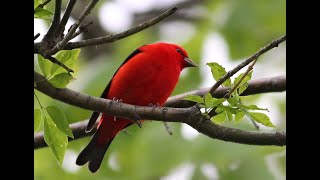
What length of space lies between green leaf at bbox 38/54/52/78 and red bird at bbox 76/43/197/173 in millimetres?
1709

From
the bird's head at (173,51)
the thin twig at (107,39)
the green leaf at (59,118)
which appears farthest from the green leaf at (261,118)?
the bird's head at (173,51)

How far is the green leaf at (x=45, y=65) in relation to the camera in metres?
2.54

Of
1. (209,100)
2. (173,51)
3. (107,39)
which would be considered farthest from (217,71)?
(173,51)

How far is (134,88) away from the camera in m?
4.25

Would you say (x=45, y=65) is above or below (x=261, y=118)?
above

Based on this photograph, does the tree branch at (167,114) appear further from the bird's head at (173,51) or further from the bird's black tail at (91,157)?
the bird's head at (173,51)

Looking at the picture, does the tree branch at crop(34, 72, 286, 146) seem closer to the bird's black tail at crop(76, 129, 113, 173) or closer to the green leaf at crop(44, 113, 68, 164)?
the green leaf at crop(44, 113, 68, 164)

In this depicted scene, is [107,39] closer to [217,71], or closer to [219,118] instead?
[217,71]

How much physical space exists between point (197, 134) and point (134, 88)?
119 centimetres

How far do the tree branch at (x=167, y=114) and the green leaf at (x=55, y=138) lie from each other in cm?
16

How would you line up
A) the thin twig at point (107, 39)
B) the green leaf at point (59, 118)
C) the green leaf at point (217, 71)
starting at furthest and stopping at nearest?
the green leaf at point (217, 71), the green leaf at point (59, 118), the thin twig at point (107, 39)

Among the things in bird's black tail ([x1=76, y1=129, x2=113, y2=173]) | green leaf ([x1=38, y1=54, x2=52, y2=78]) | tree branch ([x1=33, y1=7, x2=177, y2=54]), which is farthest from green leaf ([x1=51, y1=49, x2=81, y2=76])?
bird's black tail ([x1=76, y1=129, x2=113, y2=173])
